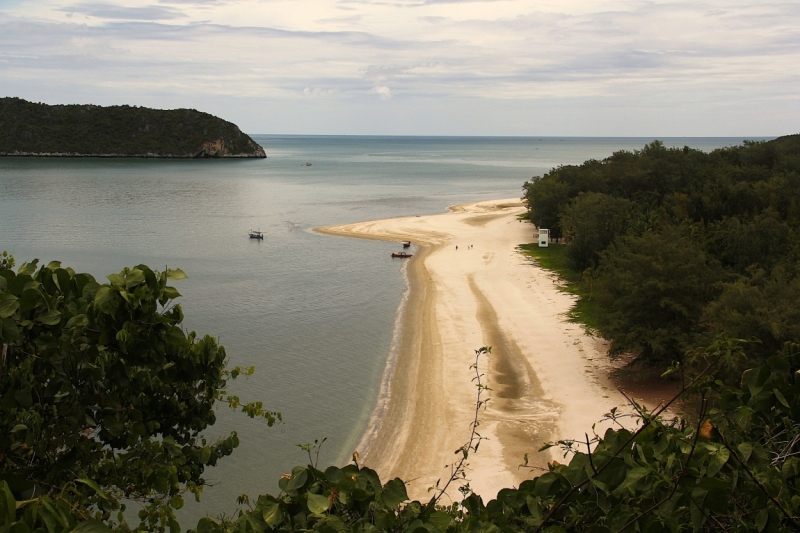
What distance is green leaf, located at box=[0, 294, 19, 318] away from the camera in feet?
18.5

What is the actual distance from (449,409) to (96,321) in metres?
19.0

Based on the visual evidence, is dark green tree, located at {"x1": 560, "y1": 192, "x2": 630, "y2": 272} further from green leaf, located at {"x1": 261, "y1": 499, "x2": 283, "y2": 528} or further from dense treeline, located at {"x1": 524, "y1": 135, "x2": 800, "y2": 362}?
green leaf, located at {"x1": 261, "y1": 499, "x2": 283, "y2": 528}

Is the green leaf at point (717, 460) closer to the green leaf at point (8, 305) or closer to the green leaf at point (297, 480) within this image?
the green leaf at point (297, 480)

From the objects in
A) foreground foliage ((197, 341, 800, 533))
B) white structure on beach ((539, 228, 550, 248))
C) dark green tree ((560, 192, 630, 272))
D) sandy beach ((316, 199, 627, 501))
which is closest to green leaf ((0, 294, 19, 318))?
foreground foliage ((197, 341, 800, 533))

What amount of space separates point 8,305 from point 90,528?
2014 millimetres

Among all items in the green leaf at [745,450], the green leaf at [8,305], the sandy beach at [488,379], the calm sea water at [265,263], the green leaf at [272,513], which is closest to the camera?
the green leaf at [272,513]

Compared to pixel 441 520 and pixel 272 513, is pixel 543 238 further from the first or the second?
pixel 272 513

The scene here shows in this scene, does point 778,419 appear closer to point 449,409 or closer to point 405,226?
point 449,409

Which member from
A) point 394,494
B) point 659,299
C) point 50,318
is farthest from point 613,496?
point 659,299

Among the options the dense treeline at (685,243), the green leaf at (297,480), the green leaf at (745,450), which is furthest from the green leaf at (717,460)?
the dense treeline at (685,243)

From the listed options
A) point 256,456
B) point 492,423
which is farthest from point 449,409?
point 256,456

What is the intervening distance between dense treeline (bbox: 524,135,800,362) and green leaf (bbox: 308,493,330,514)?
7.99 m

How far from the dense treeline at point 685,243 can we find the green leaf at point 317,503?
7.99 metres

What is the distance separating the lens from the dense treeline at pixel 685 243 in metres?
23.8
